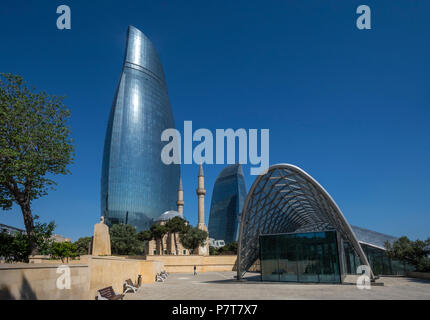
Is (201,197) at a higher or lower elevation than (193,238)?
higher

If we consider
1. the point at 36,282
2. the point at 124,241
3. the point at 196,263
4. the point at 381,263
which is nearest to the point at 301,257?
the point at 381,263

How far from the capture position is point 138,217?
12825cm

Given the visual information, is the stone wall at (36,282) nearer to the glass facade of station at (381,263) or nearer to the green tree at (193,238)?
the glass facade of station at (381,263)

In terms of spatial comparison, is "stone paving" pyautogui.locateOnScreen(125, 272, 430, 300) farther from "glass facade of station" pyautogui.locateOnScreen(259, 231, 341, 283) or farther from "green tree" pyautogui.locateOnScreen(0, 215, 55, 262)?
"green tree" pyautogui.locateOnScreen(0, 215, 55, 262)

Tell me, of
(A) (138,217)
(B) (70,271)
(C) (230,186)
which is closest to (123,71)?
(A) (138,217)

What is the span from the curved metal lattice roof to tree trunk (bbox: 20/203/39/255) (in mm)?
20662

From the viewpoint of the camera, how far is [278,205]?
4150cm

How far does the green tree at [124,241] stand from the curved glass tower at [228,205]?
Answer: 370 ft

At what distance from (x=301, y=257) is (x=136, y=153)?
4258 inches

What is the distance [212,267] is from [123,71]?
106051mm

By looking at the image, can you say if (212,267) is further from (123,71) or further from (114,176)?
(123,71)

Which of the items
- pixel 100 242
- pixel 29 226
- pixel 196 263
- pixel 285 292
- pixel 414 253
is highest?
pixel 29 226

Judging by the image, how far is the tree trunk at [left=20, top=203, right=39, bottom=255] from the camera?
1063 inches

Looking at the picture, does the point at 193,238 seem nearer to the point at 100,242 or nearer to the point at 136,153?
the point at 100,242
